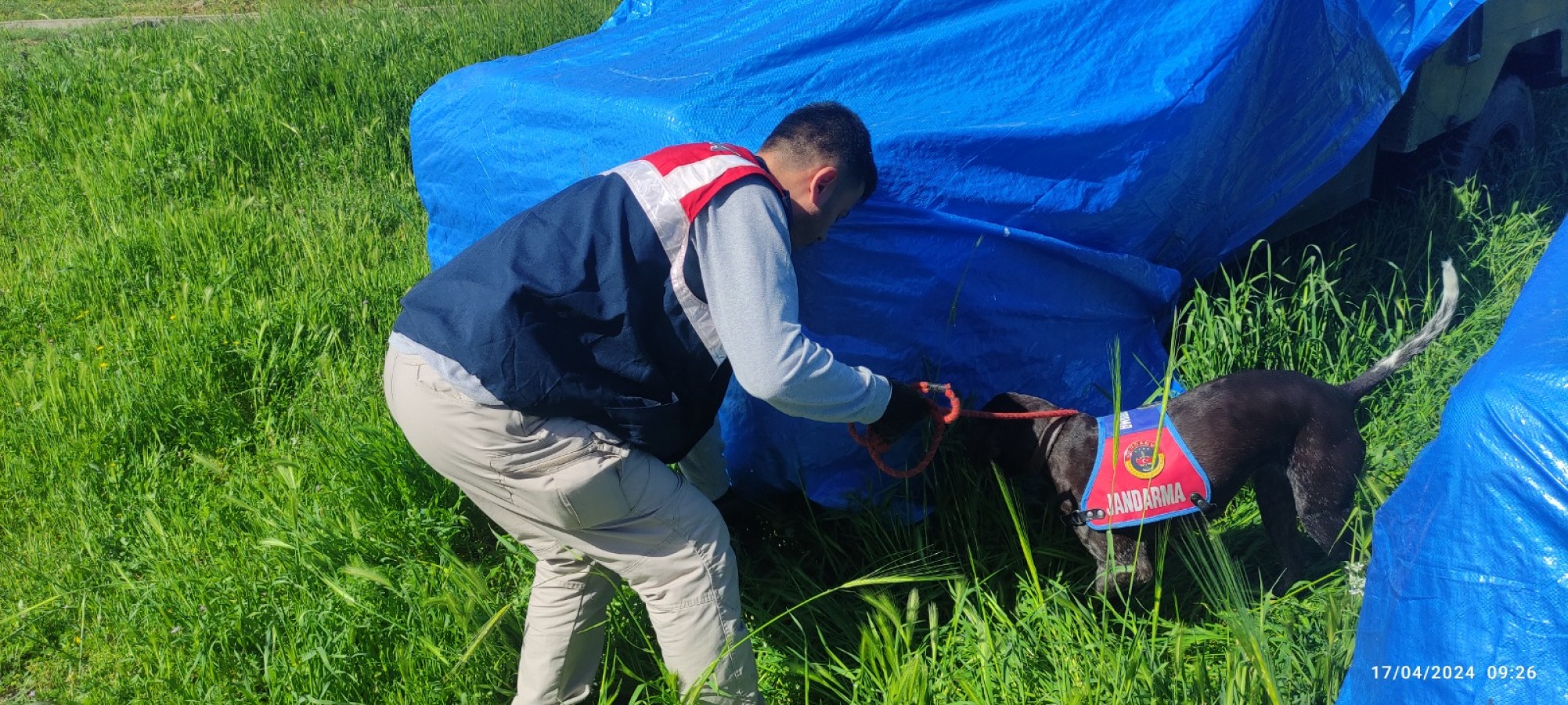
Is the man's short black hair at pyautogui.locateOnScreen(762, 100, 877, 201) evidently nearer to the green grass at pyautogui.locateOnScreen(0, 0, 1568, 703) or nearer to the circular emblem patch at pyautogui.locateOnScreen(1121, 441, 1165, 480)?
the green grass at pyautogui.locateOnScreen(0, 0, 1568, 703)

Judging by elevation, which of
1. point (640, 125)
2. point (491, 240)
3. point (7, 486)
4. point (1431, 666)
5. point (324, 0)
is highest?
point (640, 125)

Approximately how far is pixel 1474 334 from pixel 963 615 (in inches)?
92.9

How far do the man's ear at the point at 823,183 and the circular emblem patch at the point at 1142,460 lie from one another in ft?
3.31

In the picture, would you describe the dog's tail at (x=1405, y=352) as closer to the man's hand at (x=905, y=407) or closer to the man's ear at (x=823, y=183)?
the man's hand at (x=905, y=407)

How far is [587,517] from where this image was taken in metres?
2.29

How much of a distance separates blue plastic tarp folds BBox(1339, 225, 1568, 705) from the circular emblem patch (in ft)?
2.10

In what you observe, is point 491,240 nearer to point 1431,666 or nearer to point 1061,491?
point 1061,491

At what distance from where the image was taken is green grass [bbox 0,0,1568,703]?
101 inches

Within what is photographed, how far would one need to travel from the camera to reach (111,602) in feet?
9.88

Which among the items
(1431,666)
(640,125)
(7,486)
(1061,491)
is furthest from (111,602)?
(1431,666)

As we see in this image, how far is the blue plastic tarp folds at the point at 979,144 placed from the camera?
9.27ft

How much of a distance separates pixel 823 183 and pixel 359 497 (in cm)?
179
